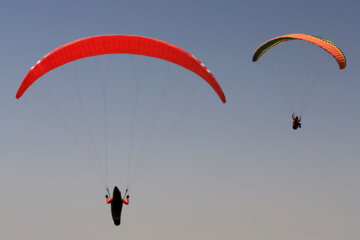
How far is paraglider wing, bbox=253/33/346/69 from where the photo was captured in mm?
28875

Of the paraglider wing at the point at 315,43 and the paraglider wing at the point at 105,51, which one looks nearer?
the paraglider wing at the point at 105,51

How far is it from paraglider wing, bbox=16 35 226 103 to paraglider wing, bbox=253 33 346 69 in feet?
32.9

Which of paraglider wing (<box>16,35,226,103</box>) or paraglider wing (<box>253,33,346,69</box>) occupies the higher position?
paraglider wing (<box>253,33,346,69</box>)

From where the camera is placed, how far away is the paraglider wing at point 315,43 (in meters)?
28.9

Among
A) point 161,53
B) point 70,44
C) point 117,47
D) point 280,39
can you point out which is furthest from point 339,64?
point 70,44

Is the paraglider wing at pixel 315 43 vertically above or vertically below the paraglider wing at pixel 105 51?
above

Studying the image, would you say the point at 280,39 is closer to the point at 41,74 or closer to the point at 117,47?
the point at 117,47

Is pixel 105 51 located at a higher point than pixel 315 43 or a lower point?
lower

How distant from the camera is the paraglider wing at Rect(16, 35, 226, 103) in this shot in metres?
21.5

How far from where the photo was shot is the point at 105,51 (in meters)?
22.2

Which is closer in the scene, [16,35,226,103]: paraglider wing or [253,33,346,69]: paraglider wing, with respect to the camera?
[16,35,226,103]: paraglider wing

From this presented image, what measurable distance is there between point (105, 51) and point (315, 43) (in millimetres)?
13269

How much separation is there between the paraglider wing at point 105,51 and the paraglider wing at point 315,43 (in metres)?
10.0

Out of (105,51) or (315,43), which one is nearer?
(105,51)
